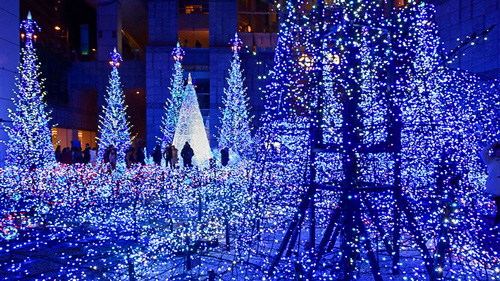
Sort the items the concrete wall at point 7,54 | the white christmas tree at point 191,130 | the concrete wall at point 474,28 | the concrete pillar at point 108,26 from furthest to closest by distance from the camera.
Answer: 1. the concrete pillar at point 108,26
2. the white christmas tree at point 191,130
3. the concrete wall at point 7,54
4. the concrete wall at point 474,28

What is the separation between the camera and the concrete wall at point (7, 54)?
17500 mm

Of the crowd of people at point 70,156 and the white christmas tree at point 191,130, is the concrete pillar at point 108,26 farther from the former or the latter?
the white christmas tree at point 191,130

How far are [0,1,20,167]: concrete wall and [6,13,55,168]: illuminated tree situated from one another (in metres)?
0.32

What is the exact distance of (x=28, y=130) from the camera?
57.7ft

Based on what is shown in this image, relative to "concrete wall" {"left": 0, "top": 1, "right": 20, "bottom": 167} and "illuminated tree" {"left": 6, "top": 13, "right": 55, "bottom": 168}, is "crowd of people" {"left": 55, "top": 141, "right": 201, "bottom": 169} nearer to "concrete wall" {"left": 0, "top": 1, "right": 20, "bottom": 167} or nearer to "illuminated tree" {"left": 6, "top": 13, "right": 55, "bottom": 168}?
"illuminated tree" {"left": 6, "top": 13, "right": 55, "bottom": 168}

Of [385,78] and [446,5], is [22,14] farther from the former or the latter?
[385,78]

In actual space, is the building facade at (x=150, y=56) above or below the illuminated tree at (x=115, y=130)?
above

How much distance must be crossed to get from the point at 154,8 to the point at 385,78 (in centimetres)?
2797

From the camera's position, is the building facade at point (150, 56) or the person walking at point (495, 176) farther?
the building facade at point (150, 56)

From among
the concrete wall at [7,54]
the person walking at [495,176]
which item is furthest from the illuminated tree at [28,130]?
the person walking at [495,176]

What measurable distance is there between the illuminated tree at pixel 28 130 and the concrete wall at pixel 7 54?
32 centimetres

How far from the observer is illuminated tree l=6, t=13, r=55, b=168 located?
56.3 feet

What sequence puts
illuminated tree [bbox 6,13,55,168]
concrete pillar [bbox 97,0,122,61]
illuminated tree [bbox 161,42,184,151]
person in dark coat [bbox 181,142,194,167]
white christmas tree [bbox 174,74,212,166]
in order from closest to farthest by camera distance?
1. person in dark coat [bbox 181,142,194,167]
2. illuminated tree [bbox 6,13,55,168]
3. white christmas tree [bbox 174,74,212,166]
4. illuminated tree [bbox 161,42,184,151]
5. concrete pillar [bbox 97,0,122,61]

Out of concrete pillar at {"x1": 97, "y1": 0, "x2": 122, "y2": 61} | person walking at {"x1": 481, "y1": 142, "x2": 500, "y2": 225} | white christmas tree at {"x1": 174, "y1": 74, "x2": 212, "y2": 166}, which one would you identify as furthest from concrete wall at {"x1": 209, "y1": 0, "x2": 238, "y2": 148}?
person walking at {"x1": 481, "y1": 142, "x2": 500, "y2": 225}
